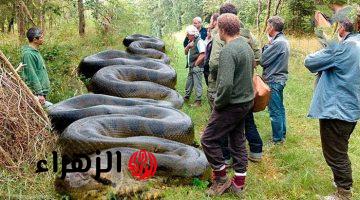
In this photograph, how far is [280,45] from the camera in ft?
20.5

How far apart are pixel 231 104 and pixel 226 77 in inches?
13.6

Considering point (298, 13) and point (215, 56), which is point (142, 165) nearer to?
point (215, 56)

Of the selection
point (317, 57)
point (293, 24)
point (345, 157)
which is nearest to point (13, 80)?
point (317, 57)

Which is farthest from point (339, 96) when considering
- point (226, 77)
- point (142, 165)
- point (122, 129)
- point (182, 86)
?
point (182, 86)

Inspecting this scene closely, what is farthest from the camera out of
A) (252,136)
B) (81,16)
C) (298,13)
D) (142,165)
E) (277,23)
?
(298,13)

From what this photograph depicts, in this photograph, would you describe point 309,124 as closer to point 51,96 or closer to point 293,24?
point 51,96

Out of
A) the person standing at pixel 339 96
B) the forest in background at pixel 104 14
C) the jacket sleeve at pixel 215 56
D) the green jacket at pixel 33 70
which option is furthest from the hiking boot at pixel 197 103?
the forest in background at pixel 104 14

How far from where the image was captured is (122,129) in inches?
221

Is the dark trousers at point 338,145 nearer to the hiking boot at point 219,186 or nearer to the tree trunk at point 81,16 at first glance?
the hiking boot at point 219,186

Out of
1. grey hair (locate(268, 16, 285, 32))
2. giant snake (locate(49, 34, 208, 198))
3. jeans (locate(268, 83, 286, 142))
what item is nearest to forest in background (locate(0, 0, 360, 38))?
grey hair (locate(268, 16, 285, 32))

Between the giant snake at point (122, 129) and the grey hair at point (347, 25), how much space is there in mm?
2140

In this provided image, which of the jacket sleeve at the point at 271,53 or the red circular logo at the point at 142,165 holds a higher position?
the jacket sleeve at the point at 271,53

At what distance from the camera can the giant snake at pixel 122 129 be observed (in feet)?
14.5

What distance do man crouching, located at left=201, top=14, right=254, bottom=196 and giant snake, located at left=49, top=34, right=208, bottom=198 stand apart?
0.31 metres
